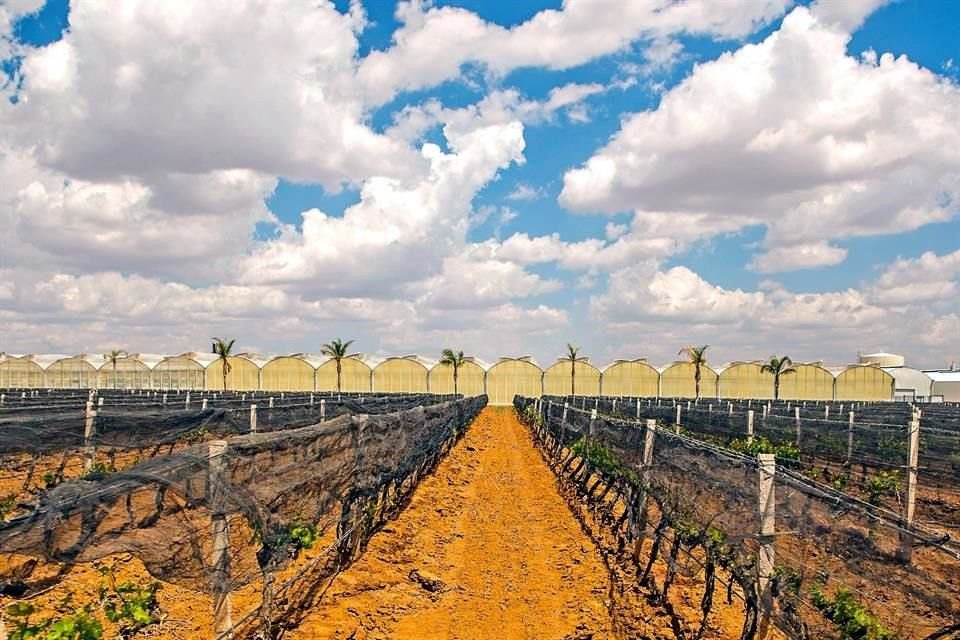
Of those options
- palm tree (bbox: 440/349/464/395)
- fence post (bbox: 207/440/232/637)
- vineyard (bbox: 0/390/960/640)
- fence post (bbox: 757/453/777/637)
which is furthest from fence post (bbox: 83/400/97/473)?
palm tree (bbox: 440/349/464/395)

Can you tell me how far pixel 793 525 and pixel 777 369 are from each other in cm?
6415

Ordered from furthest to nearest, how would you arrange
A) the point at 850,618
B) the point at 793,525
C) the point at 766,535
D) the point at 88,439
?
the point at 88,439, the point at 766,535, the point at 793,525, the point at 850,618

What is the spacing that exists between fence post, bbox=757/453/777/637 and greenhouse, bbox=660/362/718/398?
6418cm

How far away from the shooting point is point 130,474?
17.4 feet

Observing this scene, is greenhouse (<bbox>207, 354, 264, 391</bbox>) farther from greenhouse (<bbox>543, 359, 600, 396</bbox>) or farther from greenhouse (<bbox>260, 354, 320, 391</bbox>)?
greenhouse (<bbox>543, 359, 600, 396</bbox>)

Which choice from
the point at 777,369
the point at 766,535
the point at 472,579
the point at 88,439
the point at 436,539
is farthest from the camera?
the point at 777,369

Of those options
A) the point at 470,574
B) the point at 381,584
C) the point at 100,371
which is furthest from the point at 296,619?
the point at 100,371

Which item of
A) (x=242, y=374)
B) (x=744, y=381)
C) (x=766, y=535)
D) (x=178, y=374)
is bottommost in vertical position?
(x=178, y=374)

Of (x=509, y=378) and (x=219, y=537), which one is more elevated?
(x=219, y=537)

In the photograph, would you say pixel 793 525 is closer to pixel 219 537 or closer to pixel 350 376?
pixel 219 537

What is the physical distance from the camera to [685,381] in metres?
69.6

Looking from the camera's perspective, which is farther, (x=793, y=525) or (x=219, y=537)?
(x=793, y=525)

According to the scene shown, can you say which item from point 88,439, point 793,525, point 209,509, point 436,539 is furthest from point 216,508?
point 88,439

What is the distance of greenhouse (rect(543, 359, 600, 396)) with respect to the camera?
2741 inches
